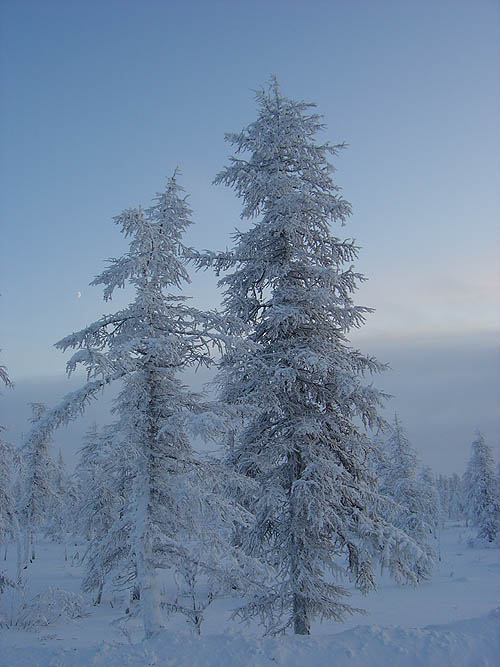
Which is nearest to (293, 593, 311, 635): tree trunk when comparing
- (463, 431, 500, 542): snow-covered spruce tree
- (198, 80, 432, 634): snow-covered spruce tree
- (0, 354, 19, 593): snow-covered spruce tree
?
(198, 80, 432, 634): snow-covered spruce tree

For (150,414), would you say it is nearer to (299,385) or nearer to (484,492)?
(299,385)

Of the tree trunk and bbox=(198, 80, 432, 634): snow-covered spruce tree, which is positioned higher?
bbox=(198, 80, 432, 634): snow-covered spruce tree

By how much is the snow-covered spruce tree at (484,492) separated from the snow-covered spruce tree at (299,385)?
46751 millimetres

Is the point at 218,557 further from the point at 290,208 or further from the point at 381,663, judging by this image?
the point at 290,208

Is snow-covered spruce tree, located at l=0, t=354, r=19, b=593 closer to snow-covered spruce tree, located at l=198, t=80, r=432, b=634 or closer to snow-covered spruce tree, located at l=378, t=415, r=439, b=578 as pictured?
snow-covered spruce tree, located at l=198, t=80, r=432, b=634

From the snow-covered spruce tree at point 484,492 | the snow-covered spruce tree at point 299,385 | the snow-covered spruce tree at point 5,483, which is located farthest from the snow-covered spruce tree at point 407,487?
the snow-covered spruce tree at point 5,483

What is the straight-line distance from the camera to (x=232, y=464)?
34.2ft

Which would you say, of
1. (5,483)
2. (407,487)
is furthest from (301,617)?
(407,487)

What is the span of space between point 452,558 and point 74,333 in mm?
56661

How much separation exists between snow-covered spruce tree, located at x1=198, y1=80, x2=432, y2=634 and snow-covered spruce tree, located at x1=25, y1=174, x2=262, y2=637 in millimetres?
1575

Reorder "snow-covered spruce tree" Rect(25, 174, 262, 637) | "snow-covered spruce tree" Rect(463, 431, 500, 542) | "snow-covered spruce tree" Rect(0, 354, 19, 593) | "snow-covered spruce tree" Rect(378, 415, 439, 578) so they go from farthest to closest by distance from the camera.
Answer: "snow-covered spruce tree" Rect(463, 431, 500, 542) → "snow-covered spruce tree" Rect(378, 415, 439, 578) → "snow-covered spruce tree" Rect(0, 354, 19, 593) → "snow-covered spruce tree" Rect(25, 174, 262, 637)

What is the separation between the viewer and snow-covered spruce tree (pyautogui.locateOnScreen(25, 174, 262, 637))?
8070 millimetres

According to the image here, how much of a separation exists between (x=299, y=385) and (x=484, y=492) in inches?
1982

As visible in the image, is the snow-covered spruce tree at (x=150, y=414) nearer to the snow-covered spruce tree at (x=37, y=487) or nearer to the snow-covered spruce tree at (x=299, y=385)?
the snow-covered spruce tree at (x=299, y=385)
